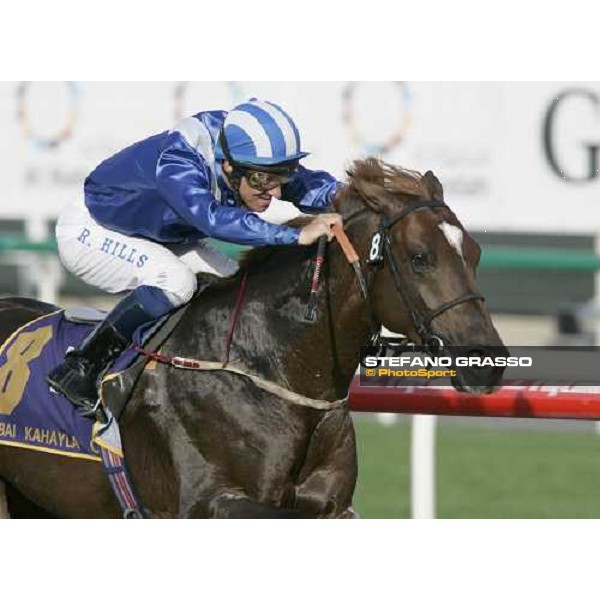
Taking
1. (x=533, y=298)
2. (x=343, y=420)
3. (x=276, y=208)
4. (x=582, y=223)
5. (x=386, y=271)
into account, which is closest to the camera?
(x=386, y=271)

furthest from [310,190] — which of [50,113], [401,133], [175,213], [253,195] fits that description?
[50,113]

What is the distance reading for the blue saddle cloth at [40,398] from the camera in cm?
478

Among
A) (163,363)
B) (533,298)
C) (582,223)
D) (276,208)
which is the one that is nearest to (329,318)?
(163,363)

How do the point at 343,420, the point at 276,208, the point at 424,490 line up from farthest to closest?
the point at 276,208
the point at 424,490
the point at 343,420

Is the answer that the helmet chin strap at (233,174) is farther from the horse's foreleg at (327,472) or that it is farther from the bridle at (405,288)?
the horse's foreleg at (327,472)

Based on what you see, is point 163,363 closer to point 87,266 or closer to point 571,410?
point 87,266

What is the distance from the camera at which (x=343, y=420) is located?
4.45m

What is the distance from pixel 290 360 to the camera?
4.42 metres

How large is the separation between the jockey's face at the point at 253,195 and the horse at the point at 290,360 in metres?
0.15

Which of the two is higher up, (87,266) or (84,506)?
(87,266)

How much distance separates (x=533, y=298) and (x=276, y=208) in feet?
28.2

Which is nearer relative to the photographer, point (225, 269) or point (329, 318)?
point (329, 318)

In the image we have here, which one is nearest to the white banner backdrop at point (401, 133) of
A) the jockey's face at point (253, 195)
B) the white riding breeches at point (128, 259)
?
the white riding breeches at point (128, 259)

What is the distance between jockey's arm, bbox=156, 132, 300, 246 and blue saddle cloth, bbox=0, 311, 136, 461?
0.74 metres
